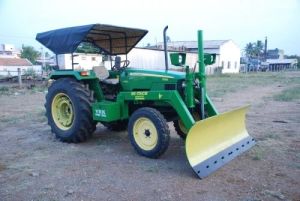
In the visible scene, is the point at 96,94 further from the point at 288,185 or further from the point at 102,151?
the point at 288,185

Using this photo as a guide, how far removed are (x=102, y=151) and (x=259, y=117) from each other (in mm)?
4883

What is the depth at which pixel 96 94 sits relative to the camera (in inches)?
249

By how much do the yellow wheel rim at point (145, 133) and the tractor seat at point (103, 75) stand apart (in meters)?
1.31

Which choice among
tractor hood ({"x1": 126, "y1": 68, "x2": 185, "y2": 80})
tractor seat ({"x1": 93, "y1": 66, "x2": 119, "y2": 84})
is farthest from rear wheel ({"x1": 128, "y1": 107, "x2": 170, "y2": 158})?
tractor seat ({"x1": 93, "y1": 66, "x2": 119, "y2": 84})

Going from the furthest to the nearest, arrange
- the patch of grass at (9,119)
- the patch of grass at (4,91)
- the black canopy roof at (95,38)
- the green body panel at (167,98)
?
the patch of grass at (4,91) → the patch of grass at (9,119) → the black canopy roof at (95,38) → the green body panel at (167,98)

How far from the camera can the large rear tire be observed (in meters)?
5.98

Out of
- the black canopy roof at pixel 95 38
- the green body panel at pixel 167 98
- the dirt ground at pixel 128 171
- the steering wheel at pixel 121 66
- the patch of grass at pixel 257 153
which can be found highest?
the black canopy roof at pixel 95 38

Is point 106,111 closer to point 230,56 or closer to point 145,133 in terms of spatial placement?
point 145,133

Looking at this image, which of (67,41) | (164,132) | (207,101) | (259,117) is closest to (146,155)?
(164,132)

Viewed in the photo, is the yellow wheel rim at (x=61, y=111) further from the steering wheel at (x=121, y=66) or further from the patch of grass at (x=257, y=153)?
the patch of grass at (x=257, y=153)

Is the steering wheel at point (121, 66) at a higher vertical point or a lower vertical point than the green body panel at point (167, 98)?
higher

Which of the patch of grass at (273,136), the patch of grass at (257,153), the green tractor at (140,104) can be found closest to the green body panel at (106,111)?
the green tractor at (140,104)

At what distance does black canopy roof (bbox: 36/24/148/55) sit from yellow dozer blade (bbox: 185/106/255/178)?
2673 mm

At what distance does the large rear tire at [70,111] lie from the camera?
598 cm
